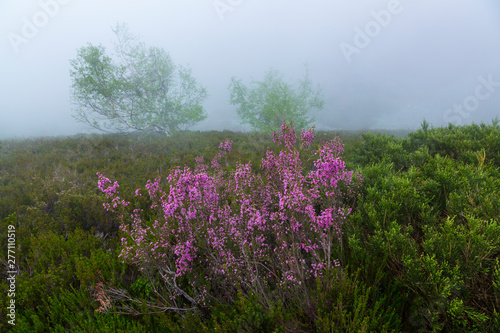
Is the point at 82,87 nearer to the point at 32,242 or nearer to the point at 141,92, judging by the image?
the point at 141,92

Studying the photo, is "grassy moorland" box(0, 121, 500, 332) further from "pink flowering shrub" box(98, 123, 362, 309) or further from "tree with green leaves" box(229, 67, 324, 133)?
"tree with green leaves" box(229, 67, 324, 133)

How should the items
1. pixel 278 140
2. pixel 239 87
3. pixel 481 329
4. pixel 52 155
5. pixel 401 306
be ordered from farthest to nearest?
1. pixel 239 87
2. pixel 52 155
3. pixel 278 140
4. pixel 401 306
5. pixel 481 329

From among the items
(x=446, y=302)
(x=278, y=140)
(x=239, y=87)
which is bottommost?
(x=446, y=302)

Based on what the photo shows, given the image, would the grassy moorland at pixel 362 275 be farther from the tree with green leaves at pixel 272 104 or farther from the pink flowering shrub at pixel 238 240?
the tree with green leaves at pixel 272 104

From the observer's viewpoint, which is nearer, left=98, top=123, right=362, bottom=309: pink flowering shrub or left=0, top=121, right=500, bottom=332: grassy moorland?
Result: left=0, top=121, right=500, bottom=332: grassy moorland

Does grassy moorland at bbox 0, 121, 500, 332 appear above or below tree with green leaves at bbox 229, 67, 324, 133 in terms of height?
below

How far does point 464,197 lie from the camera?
2418 mm

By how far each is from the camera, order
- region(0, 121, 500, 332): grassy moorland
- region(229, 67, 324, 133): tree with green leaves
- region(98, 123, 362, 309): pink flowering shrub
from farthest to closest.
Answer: region(229, 67, 324, 133): tree with green leaves
region(98, 123, 362, 309): pink flowering shrub
region(0, 121, 500, 332): grassy moorland

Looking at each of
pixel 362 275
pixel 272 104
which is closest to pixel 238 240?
pixel 362 275

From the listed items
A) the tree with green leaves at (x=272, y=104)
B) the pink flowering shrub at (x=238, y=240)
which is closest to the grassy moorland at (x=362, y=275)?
the pink flowering shrub at (x=238, y=240)

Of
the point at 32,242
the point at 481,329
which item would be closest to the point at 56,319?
the point at 32,242

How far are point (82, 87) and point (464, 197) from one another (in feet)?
61.0

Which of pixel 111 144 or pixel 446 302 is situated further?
pixel 111 144

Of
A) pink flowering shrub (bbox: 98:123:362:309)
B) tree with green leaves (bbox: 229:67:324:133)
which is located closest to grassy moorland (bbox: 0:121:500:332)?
pink flowering shrub (bbox: 98:123:362:309)
